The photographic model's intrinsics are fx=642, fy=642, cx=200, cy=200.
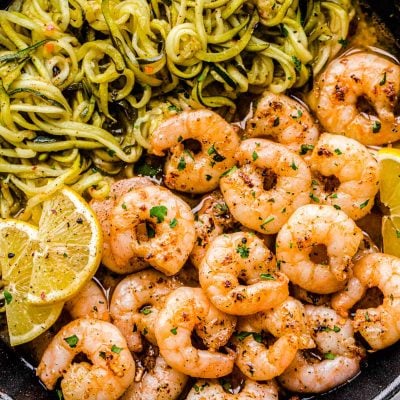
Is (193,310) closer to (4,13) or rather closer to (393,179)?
(393,179)

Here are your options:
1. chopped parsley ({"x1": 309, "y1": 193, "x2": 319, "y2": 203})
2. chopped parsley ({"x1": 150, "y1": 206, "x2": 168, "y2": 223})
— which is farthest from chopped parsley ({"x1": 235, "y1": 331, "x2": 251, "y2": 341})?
chopped parsley ({"x1": 309, "y1": 193, "x2": 319, "y2": 203})

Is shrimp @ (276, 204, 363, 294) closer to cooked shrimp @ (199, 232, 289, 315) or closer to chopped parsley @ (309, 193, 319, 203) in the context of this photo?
cooked shrimp @ (199, 232, 289, 315)

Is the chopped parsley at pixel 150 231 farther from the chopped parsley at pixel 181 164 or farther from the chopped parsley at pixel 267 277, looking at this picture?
the chopped parsley at pixel 267 277

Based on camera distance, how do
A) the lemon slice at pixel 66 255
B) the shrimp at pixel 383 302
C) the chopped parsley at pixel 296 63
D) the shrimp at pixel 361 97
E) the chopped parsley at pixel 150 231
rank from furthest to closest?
1. the chopped parsley at pixel 296 63
2. the shrimp at pixel 361 97
3. the chopped parsley at pixel 150 231
4. the lemon slice at pixel 66 255
5. the shrimp at pixel 383 302

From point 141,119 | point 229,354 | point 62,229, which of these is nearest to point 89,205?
point 62,229

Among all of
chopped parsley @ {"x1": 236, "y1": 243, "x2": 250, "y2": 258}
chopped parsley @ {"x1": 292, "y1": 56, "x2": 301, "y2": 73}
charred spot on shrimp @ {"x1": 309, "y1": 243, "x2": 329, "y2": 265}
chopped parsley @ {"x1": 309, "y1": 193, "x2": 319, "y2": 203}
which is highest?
chopped parsley @ {"x1": 292, "y1": 56, "x2": 301, "y2": 73}

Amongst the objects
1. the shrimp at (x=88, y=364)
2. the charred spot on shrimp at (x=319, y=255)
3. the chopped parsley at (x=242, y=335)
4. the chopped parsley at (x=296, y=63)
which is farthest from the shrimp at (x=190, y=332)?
the chopped parsley at (x=296, y=63)
